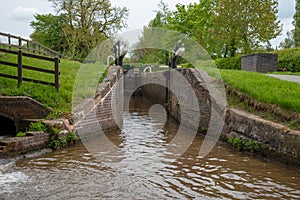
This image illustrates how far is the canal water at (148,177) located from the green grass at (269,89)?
1581 mm

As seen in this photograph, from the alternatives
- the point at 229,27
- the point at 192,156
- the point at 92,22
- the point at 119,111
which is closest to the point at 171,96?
the point at 119,111

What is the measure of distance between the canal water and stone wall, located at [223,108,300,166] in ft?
0.84

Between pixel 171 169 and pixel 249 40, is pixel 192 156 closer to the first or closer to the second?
pixel 171 169

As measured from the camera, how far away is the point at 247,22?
24453 mm

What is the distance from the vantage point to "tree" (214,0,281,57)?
79.0 feet

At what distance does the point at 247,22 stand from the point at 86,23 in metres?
15.8

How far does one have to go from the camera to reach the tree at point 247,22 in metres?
24.1

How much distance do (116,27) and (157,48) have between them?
7117mm

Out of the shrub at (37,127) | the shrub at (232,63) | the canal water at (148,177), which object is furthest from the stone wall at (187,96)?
the shrub at (232,63)

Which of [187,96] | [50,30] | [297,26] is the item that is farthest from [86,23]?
[297,26]

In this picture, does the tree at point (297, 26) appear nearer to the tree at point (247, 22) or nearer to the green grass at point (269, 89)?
the tree at point (247, 22)

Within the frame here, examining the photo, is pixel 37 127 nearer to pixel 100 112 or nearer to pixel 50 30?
pixel 100 112

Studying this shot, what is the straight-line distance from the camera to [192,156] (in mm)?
7543

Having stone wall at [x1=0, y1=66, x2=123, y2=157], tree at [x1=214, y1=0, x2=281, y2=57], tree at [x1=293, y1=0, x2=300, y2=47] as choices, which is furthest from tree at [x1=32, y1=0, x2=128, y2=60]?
tree at [x1=293, y1=0, x2=300, y2=47]
